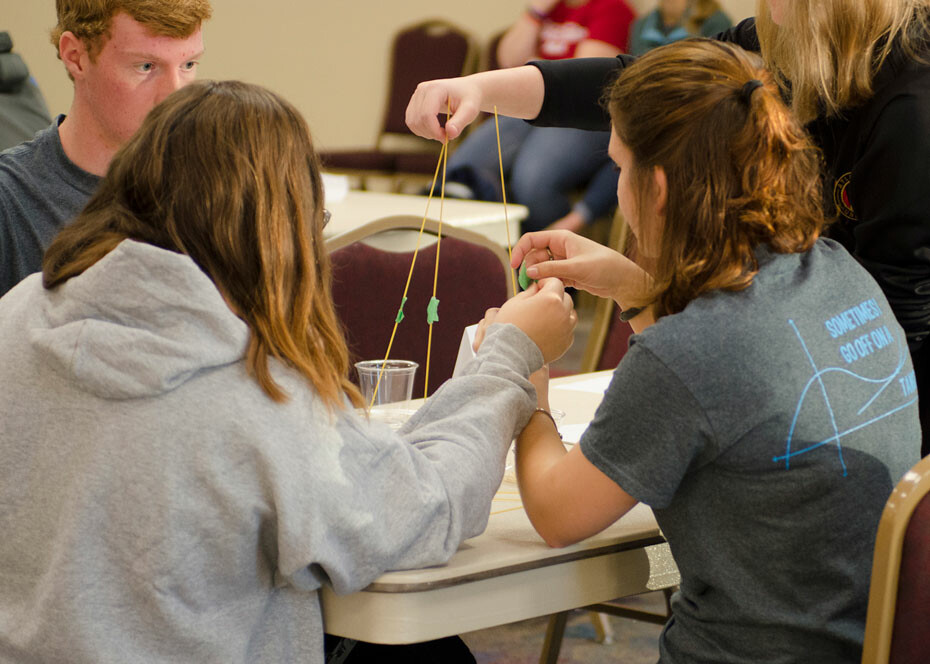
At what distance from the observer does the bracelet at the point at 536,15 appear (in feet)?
17.6

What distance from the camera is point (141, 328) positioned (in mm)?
1039

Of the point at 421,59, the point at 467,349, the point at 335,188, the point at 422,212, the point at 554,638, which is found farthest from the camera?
the point at 421,59

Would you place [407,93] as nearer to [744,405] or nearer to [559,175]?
[559,175]

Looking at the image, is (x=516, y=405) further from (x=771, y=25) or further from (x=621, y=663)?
(x=621, y=663)

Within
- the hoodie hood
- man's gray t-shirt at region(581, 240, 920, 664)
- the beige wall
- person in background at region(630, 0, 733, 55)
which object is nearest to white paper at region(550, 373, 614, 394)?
man's gray t-shirt at region(581, 240, 920, 664)

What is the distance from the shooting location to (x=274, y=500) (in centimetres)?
102

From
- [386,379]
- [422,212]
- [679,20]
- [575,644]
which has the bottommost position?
[575,644]

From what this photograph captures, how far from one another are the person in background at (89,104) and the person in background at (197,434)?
2.00ft

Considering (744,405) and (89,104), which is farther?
(89,104)

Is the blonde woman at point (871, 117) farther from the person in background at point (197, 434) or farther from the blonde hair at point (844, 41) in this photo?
the person in background at point (197, 434)

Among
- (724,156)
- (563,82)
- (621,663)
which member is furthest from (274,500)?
(621,663)

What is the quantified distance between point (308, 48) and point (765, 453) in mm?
5754

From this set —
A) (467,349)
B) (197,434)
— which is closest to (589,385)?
(467,349)

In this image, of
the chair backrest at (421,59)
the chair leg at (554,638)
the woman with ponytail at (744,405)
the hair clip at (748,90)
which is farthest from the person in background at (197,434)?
the chair backrest at (421,59)
